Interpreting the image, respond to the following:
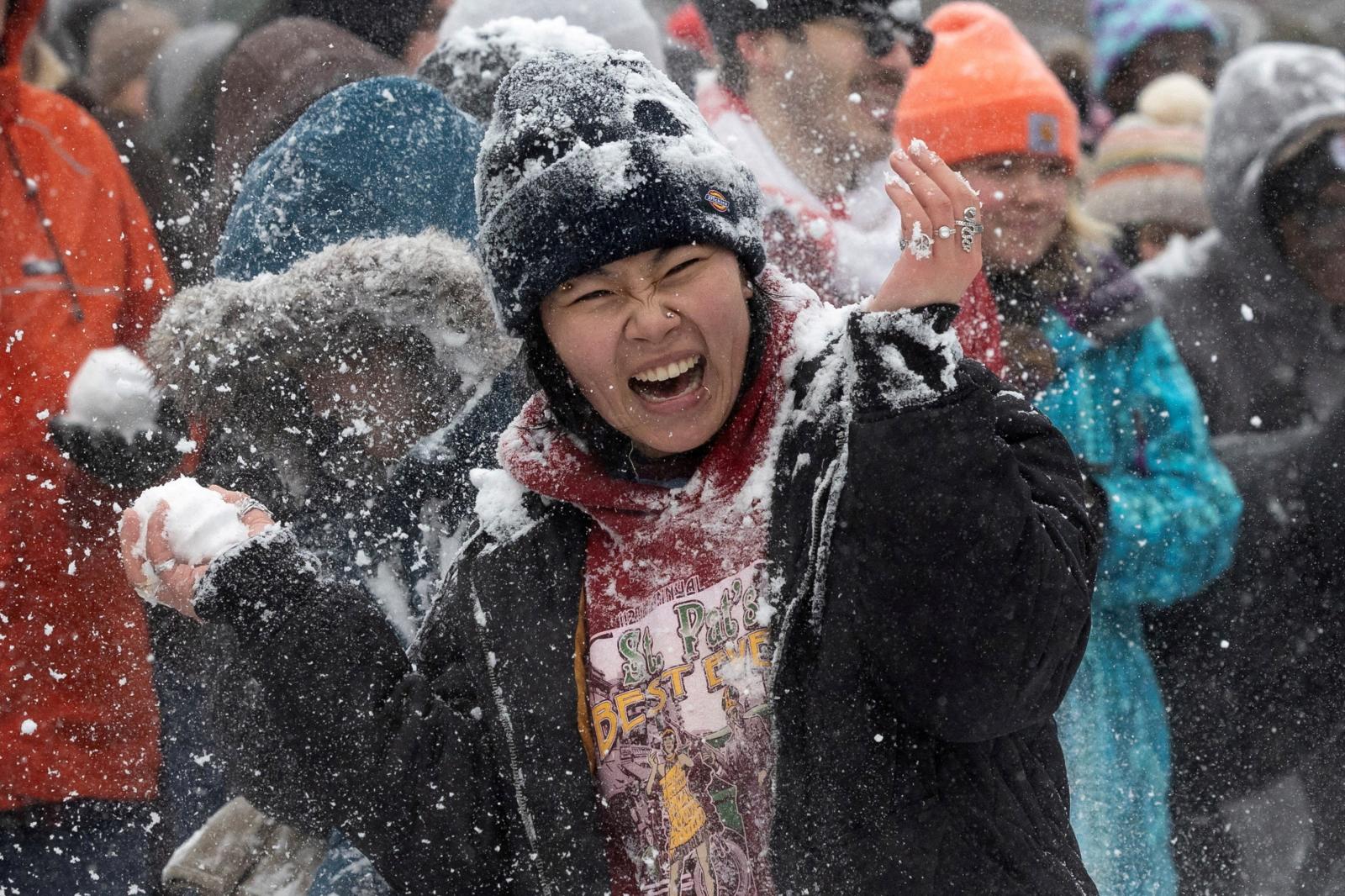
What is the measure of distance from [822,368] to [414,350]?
0.91 meters

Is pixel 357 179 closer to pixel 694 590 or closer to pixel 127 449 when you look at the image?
pixel 127 449

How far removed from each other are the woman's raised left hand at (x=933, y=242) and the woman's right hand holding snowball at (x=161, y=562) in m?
0.90

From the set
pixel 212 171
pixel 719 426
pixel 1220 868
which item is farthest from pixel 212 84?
pixel 1220 868

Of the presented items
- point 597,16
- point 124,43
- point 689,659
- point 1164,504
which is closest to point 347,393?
point 689,659

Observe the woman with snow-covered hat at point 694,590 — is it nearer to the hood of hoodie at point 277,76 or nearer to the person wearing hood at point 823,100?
the person wearing hood at point 823,100

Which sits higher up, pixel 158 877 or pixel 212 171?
pixel 212 171

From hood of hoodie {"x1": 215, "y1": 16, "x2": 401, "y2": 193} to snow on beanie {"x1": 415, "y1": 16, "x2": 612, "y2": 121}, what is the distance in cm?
25

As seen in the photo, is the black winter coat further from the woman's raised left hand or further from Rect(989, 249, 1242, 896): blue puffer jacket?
Rect(989, 249, 1242, 896): blue puffer jacket

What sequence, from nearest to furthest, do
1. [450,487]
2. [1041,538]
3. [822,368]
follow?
[1041,538], [822,368], [450,487]

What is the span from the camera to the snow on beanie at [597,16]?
2846 millimetres

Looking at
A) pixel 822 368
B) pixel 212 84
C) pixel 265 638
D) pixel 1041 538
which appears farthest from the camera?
pixel 212 84

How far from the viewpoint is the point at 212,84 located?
297 cm

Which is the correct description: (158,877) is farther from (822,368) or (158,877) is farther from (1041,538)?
(1041,538)

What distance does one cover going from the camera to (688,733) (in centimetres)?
145
